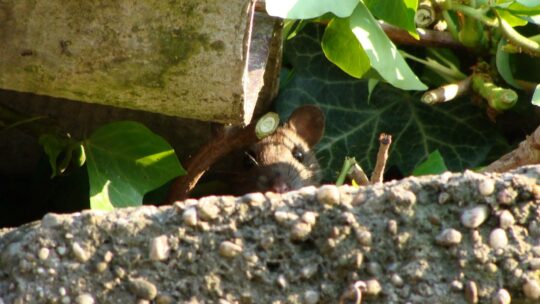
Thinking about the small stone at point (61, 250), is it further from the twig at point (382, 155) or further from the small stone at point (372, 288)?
the twig at point (382, 155)

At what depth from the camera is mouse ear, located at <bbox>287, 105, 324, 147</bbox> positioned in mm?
2549

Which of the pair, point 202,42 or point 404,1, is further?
point 404,1

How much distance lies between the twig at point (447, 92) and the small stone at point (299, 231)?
1.17 m

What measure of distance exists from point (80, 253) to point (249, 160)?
1518 mm

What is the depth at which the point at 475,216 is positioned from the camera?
1277 millimetres

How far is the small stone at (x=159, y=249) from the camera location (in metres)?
1.25

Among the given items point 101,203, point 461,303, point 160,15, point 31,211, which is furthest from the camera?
point 31,211

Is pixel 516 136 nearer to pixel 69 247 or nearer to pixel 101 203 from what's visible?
pixel 101 203

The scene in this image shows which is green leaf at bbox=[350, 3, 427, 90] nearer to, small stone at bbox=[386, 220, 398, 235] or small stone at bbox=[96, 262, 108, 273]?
small stone at bbox=[386, 220, 398, 235]

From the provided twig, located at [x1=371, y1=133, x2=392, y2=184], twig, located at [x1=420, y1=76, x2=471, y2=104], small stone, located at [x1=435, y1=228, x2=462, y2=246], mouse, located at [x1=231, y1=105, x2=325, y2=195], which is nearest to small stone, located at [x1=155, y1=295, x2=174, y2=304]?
small stone, located at [x1=435, y1=228, x2=462, y2=246]

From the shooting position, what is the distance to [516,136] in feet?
8.79

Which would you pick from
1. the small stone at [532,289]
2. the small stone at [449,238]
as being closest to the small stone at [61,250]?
the small stone at [449,238]

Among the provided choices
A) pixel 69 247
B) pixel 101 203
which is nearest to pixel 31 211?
pixel 101 203

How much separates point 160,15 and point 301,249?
519 mm
